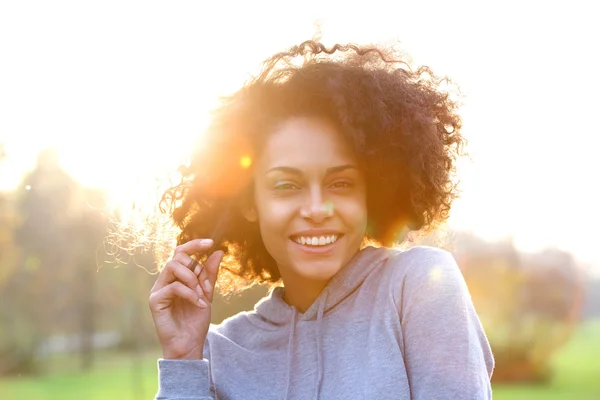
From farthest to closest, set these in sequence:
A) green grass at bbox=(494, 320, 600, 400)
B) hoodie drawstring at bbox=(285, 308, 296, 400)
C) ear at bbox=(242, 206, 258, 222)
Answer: green grass at bbox=(494, 320, 600, 400)
ear at bbox=(242, 206, 258, 222)
hoodie drawstring at bbox=(285, 308, 296, 400)

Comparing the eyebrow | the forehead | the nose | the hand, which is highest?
the forehead

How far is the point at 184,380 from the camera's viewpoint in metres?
2.91

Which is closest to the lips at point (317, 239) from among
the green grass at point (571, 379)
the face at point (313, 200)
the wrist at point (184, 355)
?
the face at point (313, 200)

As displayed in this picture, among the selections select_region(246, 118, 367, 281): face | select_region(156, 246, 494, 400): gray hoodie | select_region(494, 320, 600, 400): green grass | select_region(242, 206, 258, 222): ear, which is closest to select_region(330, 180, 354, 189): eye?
select_region(246, 118, 367, 281): face

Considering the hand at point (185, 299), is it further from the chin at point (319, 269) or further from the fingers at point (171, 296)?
the chin at point (319, 269)

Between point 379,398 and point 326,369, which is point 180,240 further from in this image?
point 379,398

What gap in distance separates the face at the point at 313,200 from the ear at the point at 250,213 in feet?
0.99

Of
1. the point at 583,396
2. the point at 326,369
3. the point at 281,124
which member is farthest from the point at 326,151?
the point at 583,396

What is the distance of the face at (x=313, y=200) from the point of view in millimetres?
2730

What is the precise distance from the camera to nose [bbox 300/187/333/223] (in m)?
2.70

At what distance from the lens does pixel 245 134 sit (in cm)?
308

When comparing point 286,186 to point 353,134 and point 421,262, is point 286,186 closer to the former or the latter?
point 353,134

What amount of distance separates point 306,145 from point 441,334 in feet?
2.67

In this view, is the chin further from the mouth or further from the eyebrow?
the eyebrow
